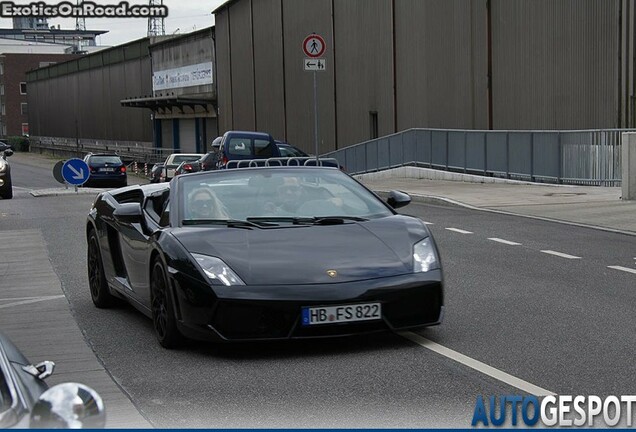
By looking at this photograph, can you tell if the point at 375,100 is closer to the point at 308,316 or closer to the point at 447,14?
the point at 447,14

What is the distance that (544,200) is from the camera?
22531 mm

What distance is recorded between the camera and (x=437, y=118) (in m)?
39.5

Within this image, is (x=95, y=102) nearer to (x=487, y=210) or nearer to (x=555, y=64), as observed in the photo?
(x=555, y=64)

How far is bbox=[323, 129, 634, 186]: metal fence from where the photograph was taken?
26094mm

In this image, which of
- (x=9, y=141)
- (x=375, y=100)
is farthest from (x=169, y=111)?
(x=9, y=141)

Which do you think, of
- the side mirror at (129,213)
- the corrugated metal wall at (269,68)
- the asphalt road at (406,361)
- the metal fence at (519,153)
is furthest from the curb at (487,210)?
the corrugated metal wall at (269,68)

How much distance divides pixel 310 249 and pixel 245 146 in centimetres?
2201

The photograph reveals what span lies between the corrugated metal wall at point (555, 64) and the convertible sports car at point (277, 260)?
20.4 metres

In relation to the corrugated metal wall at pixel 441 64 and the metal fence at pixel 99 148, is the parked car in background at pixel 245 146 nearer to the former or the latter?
the corrugated metal wall at pixel 441 64

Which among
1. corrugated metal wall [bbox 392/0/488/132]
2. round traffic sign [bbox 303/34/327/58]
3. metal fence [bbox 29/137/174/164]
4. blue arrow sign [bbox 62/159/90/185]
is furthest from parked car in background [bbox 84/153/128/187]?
round traffic sign [bbox 303/34/327/58]

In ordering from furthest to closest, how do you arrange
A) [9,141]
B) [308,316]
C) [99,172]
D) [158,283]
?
1. [9,141]
2. [99,172]
3. [158,283]
4. [308,316]

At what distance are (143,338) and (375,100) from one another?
36.6 meters

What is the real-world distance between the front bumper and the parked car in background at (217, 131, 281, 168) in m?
21.6

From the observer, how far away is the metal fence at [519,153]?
2609 centimetres
